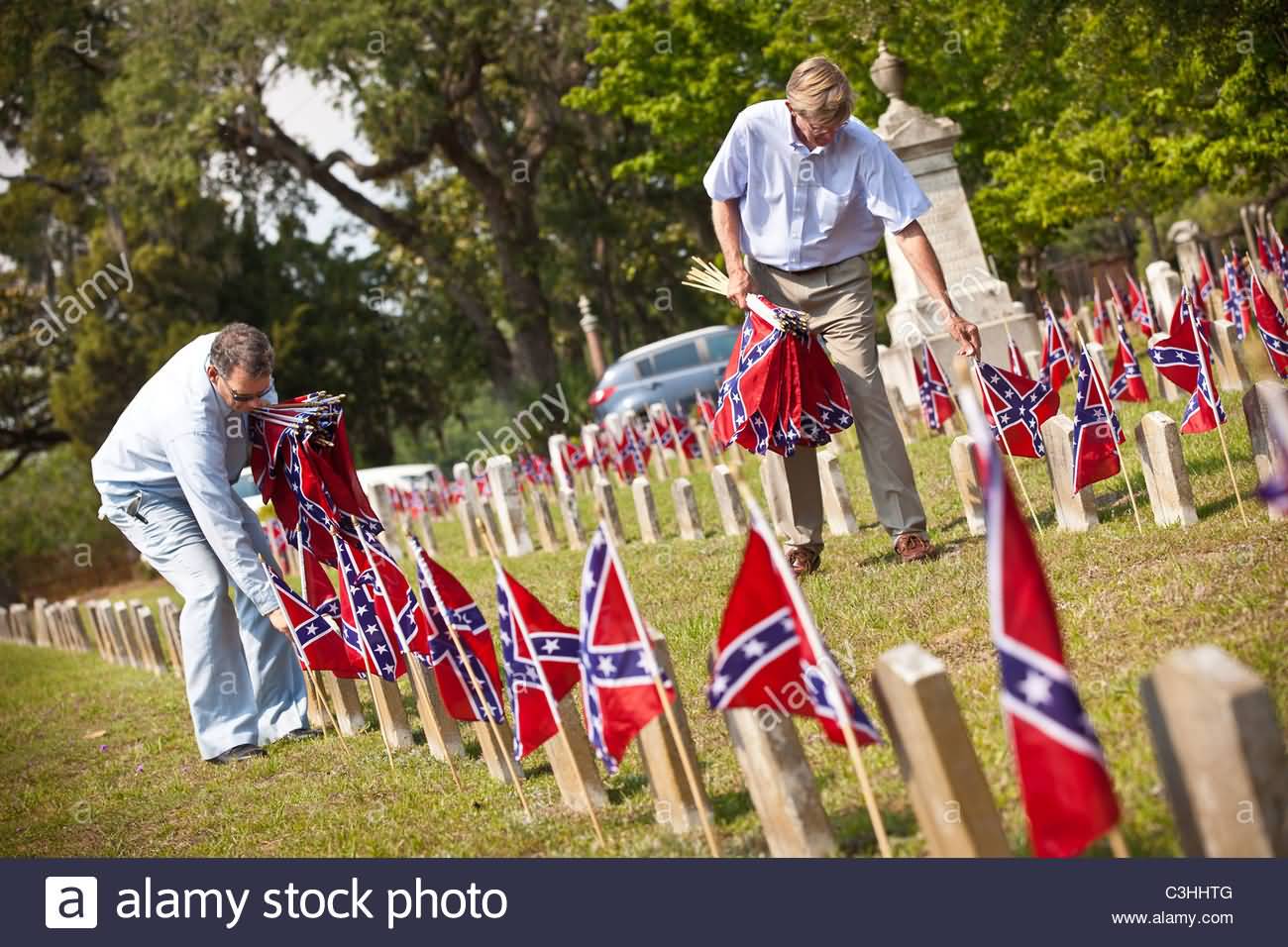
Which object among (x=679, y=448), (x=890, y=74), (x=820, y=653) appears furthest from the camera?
(x=679, y=448)

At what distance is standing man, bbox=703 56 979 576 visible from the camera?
6633 mm

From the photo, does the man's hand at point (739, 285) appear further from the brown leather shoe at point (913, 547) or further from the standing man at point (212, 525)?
the standing man at point (212, 525)

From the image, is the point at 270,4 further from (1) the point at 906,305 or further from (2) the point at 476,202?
(1) the point at 906,305

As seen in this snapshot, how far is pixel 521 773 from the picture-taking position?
533 centimetres

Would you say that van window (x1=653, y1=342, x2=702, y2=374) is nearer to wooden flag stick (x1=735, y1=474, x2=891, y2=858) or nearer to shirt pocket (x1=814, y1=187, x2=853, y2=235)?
shirt pocket (x1=814, y1=187, x2=853, y2=235)

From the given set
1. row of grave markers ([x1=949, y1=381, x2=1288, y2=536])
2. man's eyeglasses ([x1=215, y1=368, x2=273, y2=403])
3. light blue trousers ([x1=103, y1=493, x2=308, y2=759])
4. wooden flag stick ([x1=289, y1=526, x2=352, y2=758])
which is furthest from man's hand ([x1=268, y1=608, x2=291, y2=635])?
row of grave markers ([x1=949, y1=381, x2=1288, y2=536])

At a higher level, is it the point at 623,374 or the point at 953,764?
the point at 623,374

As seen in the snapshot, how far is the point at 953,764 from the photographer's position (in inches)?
119

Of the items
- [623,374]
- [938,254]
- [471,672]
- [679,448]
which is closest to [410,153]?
[623,374]

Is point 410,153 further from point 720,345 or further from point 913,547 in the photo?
point 913,547

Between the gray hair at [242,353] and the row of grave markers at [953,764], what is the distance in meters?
2.62

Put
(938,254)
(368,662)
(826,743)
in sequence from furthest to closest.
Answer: (938,254)
(368,662)
(826,743)

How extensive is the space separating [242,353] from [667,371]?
1797cm

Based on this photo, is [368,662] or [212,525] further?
[212,525]
